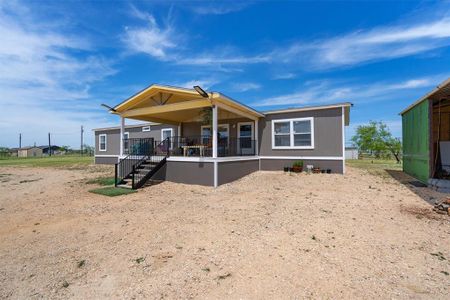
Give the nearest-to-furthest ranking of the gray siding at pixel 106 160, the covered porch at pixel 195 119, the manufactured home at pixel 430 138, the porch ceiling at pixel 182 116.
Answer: the manufactured home at pixel 430 138 → the covered porch at pixel 195 119 → the porch ceiling at pixel 182 116 → the gray siding at pixel 106 160

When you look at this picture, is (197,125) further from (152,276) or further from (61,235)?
(152,276)

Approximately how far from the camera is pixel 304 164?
424 inches

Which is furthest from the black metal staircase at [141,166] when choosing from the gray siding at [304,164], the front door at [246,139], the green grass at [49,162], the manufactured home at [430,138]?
the green grass at [49,162]

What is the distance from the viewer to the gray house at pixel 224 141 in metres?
8.37

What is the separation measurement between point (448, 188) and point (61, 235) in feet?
32.6

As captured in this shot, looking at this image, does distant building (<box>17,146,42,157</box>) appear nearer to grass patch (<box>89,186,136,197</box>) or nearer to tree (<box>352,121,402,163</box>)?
grass patch (<box>89,186,136,197</box>)

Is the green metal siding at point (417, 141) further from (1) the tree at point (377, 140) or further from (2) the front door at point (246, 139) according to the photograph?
(1) the tree at point (377, 140)

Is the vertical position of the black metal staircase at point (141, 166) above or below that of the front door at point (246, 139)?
below

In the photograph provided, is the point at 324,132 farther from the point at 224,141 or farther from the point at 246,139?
the point at 224,141

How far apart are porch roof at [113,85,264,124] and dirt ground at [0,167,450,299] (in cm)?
385

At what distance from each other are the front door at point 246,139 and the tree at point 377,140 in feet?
51.0

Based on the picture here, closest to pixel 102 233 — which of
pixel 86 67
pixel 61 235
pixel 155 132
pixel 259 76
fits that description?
pixel 61 235

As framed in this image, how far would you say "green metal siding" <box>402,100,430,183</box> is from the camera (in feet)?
25.8

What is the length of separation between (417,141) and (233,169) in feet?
24.3
